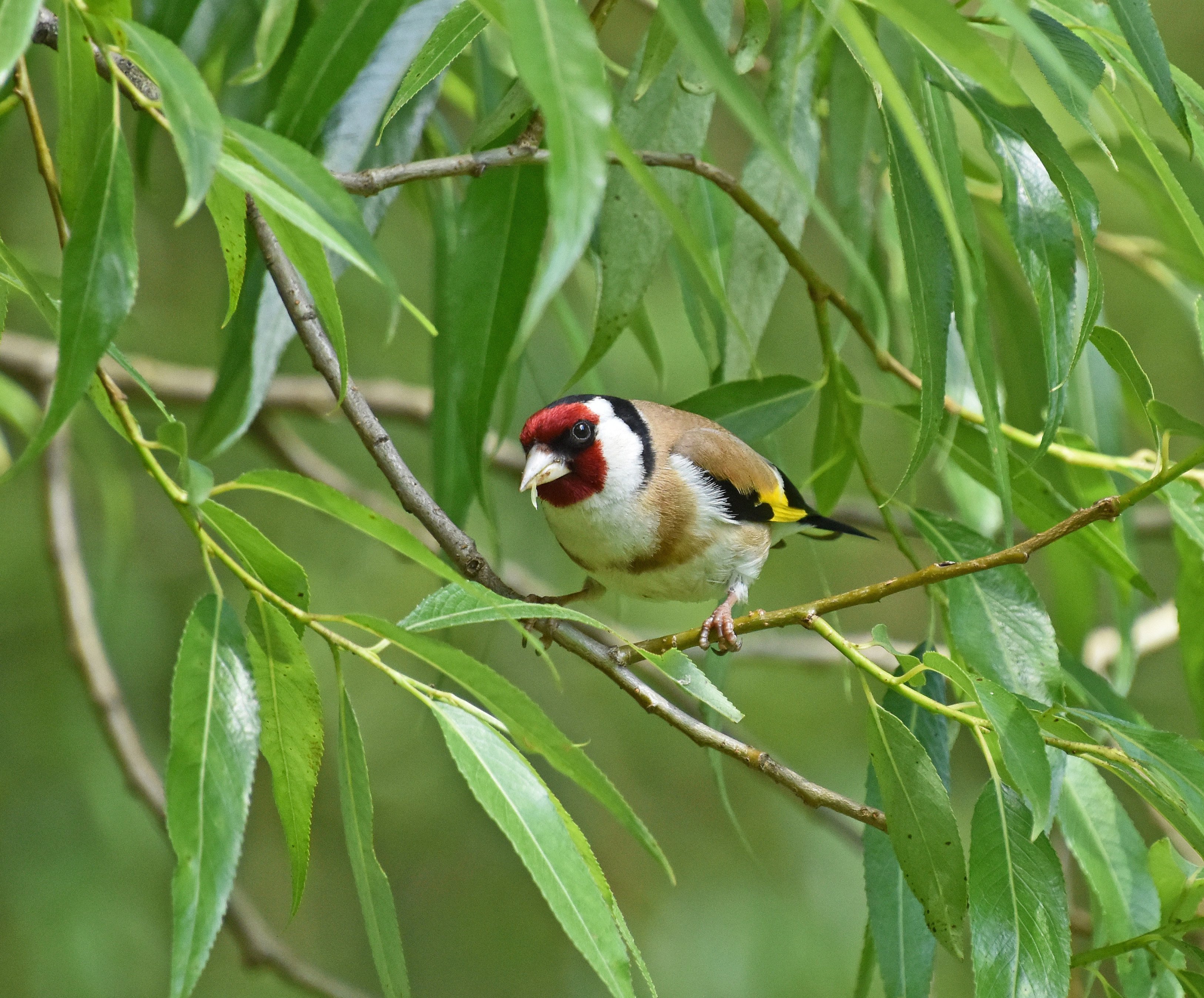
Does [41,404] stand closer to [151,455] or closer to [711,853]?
[151,455]

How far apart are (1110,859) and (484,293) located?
1267 mm

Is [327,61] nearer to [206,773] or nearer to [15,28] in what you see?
[15,28]

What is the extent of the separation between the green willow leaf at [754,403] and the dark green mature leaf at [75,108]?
3.48 feet

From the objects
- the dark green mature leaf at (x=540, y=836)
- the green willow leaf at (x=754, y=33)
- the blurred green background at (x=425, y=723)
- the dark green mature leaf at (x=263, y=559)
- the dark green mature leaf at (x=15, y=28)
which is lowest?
the blurred green background at (x=425, y=723)

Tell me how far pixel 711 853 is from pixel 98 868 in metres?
2.45

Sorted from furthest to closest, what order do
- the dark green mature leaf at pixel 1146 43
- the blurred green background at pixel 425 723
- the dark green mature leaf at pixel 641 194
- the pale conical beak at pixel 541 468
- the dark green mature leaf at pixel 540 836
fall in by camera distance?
the blurred green background at pixel 425 723 → the pale conical beak at pixel 541 468 → the dark green mature leaf at pixel 641 194 → the dark green mature leaf at pixel 1146 43 → the dark green mature leaf at pixel 540 836

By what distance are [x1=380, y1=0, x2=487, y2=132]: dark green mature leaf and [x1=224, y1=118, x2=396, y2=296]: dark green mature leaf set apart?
42 cm

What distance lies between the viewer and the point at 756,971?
→ 14.0 feet

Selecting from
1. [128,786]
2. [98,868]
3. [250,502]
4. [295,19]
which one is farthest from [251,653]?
[250,502]

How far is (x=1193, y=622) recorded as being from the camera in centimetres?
205

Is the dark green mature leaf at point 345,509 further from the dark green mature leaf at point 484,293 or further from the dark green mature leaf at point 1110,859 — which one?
the dark green mature leaf at point 1110,859

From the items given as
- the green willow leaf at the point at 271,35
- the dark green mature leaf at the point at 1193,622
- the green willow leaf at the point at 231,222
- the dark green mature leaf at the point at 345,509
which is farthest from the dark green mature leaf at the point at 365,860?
the dark green mature leaf at the point at 1193,622

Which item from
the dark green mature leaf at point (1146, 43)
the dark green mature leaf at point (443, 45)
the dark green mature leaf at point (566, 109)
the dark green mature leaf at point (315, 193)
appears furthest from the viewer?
the dark green mature leaf at point (443, 45)

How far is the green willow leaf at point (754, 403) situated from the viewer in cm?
210
